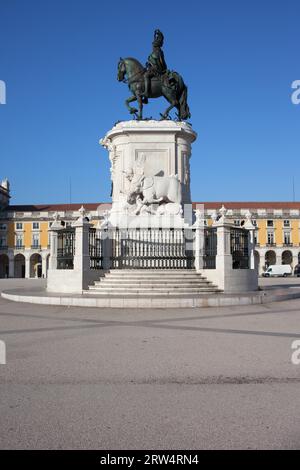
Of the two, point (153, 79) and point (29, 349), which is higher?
point (153, 79)

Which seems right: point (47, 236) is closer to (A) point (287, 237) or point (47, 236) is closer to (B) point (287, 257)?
(A) point (287, 237)

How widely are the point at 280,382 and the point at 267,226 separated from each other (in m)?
78.6

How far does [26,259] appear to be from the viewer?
267ft

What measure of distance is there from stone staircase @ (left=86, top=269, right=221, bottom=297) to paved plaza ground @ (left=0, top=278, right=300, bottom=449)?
15.4 ft

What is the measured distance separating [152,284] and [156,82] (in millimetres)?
9358

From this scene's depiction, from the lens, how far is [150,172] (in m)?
17.7

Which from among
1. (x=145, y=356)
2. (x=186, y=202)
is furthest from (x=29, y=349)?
(x=186, y=202)

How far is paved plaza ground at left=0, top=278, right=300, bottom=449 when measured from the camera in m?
3.12

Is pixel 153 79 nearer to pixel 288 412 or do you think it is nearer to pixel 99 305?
pixel 99 305

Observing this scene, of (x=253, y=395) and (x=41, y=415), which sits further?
(x=253, y=395)

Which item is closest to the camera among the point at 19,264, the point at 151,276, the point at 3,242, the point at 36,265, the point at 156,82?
the point at 151,276

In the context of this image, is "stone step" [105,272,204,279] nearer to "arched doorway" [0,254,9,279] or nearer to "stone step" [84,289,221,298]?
"stone step" [84,289,221,298]

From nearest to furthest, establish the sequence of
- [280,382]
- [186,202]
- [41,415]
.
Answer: [41,415]
[280,382]
[186,202]

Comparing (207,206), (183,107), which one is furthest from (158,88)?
(207,206)
